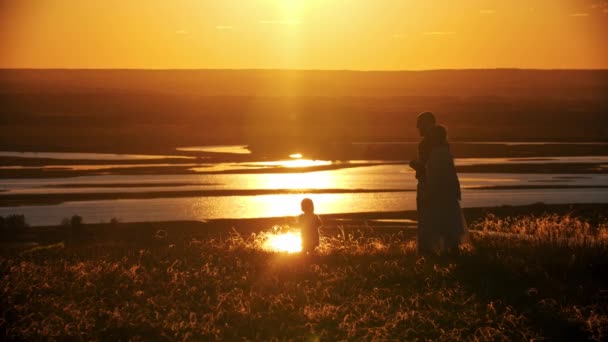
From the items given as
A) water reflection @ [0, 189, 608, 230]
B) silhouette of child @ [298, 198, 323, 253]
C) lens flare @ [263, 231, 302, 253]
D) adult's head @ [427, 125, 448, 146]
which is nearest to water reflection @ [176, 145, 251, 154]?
water reflection @ [0, 189, 608, 230]

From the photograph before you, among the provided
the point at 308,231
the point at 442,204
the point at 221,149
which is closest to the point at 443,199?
the point at 442,204

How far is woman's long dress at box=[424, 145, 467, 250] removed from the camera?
41.1 ft

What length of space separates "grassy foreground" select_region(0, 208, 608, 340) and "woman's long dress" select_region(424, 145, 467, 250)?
1.10ft

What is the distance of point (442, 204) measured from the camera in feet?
41.4

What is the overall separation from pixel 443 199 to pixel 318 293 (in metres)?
3.32

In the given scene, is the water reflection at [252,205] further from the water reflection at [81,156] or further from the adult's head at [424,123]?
the water reflection at [81,156]

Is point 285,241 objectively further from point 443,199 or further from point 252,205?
point 252,205

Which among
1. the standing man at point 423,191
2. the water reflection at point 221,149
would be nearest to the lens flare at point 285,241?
the standing man at point 423,191

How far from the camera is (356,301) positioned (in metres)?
9.60

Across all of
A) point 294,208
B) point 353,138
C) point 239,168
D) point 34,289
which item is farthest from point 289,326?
point 353,138

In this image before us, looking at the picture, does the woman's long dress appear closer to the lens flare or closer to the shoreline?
the lens flare

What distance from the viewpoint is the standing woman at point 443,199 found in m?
12.5

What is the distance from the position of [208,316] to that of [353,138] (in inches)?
2791

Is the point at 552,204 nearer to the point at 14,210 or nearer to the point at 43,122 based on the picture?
the point at 14,210
